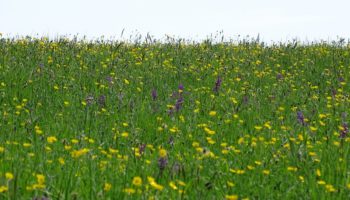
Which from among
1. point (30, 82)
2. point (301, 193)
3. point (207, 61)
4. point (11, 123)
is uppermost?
point (207, 61)

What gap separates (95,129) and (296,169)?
2094 millimetres

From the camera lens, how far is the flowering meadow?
3160 millimetres

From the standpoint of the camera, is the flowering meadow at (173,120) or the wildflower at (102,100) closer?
the flowering meadow at (173,120)

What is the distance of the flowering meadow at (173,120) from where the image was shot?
3.16m

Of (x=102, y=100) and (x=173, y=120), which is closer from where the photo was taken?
(x=173, y=120)

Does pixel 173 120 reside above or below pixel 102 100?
below

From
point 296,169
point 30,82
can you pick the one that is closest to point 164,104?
point 30,82

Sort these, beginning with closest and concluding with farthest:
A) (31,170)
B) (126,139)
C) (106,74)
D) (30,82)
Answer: (31,170) < (126,139) < (30,82) < (106,74)

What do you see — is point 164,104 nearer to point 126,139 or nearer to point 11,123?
point 126,139

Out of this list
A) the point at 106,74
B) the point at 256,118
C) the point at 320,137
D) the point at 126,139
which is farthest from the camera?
the point at 106,74

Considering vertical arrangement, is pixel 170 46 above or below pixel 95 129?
above

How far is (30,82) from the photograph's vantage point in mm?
6312

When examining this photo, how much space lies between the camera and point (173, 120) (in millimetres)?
5121

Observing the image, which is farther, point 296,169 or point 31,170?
point 296,169
